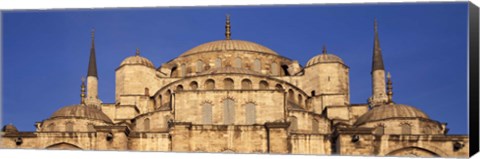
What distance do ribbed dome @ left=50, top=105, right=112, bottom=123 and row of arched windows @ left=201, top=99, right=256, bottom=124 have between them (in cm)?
462

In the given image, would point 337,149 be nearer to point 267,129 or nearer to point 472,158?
point 267,129

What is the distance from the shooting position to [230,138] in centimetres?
3575

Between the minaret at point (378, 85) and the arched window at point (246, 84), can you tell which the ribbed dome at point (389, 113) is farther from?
the arched window at point (246, 84)

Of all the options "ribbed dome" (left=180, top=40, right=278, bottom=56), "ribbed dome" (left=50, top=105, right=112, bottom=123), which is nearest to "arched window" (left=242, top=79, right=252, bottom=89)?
"ribbed dome" (left=180, top=40, right=278, bottom=56)

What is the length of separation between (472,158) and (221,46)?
21035mm

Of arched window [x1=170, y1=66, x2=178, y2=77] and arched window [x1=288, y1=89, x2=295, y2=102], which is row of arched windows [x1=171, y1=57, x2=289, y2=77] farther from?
arched window [x1=288, y1=89, x2=295, y2=102]

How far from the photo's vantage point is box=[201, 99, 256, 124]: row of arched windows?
37094mm

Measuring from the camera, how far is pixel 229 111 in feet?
123

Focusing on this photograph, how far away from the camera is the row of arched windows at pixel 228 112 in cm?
3709

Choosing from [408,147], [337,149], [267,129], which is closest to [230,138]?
[267,129]

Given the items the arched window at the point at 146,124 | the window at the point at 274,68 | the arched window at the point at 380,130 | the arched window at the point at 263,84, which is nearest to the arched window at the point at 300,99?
the arched window at the point at 263,84

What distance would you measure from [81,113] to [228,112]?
5655 millimetres

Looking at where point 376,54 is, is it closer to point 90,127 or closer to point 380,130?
point 380,130

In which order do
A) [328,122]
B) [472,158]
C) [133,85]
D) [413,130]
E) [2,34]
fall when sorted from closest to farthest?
[472,158], [2,34], [413,130], [328,122], [133,85]
